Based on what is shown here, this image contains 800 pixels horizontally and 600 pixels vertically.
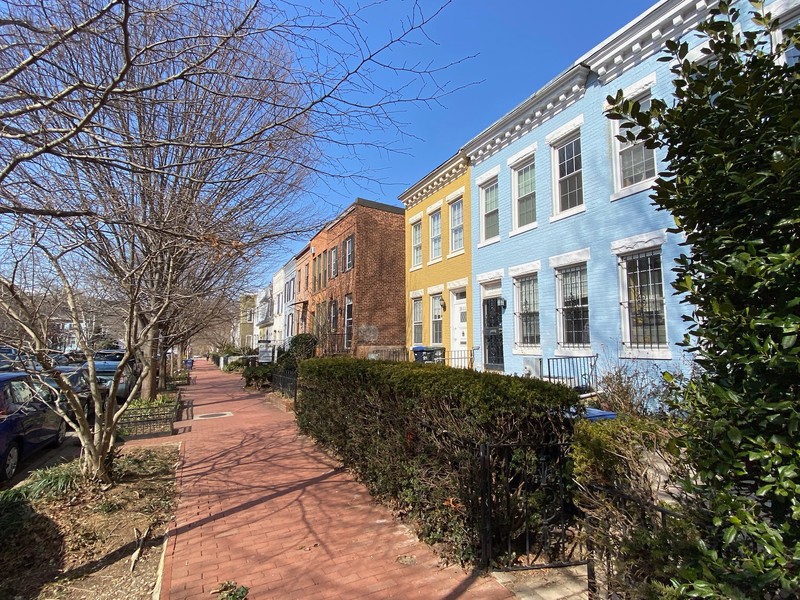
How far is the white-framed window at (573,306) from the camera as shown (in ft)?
32.9

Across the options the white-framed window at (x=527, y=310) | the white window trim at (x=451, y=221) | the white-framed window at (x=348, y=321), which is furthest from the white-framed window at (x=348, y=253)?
the white-framed window at (x=527, y=310)

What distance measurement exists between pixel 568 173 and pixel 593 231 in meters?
1.80

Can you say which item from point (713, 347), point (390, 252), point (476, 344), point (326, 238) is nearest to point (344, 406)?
point (713, 347)

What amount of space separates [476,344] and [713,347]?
1190cm

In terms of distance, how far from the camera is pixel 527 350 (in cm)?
1153

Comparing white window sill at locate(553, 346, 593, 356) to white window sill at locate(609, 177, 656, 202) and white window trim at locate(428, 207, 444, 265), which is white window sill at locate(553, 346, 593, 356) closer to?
white window sill at locate(609, 177, 656, 202)

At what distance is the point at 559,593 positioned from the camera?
3.33 meters

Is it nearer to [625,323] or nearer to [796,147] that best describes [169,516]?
[796,147]

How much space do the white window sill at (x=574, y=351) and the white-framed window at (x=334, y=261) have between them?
13.7m

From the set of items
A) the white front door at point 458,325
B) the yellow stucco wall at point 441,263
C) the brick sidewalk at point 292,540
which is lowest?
the brick sidewalk at point 292,540

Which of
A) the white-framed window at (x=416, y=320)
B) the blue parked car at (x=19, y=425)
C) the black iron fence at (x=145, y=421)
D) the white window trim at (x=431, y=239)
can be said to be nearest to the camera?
the blue parked car at (x=19, y=425)

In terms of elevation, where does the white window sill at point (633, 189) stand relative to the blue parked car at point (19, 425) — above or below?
above

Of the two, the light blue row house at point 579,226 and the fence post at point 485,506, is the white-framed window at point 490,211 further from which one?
the fence post at point 485,506

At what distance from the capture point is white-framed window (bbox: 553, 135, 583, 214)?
10.4 m
